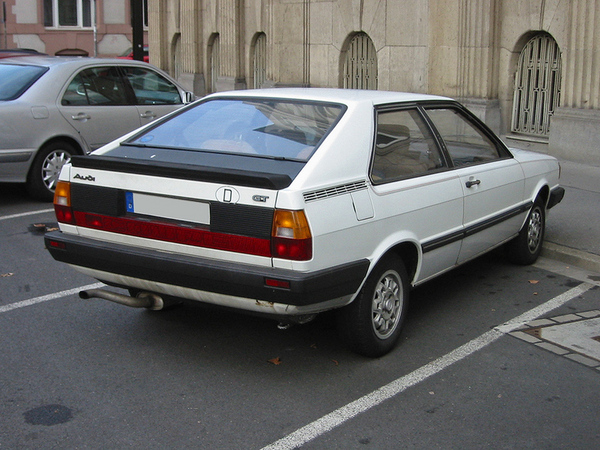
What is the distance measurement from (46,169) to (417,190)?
570 cm

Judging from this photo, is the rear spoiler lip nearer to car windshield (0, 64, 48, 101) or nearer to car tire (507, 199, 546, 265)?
car tire (507, 199, 546, 265)

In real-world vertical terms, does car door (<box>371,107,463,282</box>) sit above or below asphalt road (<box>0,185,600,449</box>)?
above

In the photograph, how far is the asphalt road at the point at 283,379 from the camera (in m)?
3.91

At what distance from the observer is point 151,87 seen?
1063 centimetres

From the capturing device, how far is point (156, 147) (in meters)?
5.11

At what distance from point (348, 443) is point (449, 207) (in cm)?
207

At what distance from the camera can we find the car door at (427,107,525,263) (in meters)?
5.66

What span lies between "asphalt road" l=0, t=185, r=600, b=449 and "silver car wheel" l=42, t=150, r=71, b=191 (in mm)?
3412

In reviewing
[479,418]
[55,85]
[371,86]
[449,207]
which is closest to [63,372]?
[479,418]

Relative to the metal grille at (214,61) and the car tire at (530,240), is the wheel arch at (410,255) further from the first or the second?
the metal grille at (214,61)

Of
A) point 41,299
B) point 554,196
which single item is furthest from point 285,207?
point 554,196

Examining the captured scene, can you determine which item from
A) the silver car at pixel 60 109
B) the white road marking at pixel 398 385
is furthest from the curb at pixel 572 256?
the silver car at pixel 60 109

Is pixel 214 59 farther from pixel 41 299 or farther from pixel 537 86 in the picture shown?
pixel 41 299

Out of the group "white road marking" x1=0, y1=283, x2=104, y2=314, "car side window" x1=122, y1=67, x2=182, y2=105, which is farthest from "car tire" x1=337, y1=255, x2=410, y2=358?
"car side window" x1=122, y1=67, x2=182, y2=105
